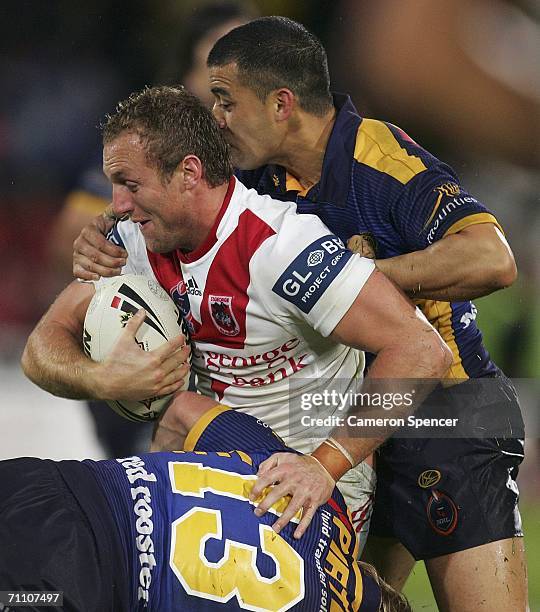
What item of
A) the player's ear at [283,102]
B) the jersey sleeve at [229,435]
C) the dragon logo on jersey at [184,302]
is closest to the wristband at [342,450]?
the jersey sleeve at [229,435]

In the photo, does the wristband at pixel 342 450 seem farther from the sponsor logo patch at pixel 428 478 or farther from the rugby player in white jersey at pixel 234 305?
the sponsor logo patch at pixel 428 478

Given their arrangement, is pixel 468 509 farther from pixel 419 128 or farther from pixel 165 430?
pixel 419 128

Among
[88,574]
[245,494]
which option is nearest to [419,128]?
[245,494]

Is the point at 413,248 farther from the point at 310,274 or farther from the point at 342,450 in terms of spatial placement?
the point at 342,450

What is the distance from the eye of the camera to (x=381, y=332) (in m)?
2.00

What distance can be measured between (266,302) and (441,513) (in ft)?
2.20

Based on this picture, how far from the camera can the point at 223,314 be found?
212 cm

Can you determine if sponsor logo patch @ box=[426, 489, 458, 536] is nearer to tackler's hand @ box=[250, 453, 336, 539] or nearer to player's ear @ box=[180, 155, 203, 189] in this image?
tackler's hand @ box=[250, 453, 336, 539]

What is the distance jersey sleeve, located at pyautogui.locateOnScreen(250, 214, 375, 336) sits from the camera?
6.54 feet

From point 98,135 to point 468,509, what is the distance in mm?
2037

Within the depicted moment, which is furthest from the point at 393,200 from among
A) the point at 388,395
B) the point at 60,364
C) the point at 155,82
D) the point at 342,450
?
the point at 155,82

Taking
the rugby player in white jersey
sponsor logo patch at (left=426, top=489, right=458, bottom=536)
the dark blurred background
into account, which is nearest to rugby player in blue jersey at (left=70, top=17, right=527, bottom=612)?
sponsor logo patch at (left=426, top=489, right=458, bottom=536)

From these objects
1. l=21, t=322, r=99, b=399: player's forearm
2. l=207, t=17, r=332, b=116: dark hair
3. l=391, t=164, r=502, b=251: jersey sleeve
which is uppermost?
l=207, t=17, r=332, b=116: dark hair

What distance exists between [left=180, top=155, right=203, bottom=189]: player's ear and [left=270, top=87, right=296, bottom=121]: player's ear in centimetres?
35
